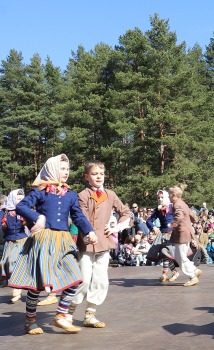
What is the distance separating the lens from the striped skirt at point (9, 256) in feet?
29.7

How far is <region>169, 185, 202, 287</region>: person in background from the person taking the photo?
9.70m

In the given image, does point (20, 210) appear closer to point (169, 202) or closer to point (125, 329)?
point (125, 329)

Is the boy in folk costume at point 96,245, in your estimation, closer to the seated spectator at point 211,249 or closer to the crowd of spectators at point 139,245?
→ the crowd of spectators at point 139,245

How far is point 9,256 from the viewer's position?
920 cm

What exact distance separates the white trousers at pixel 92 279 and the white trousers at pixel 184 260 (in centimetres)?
333

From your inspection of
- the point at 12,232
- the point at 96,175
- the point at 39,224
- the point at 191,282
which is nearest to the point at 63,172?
the point at 96,175

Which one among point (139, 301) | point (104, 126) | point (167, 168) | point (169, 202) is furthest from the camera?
point (104, 126)

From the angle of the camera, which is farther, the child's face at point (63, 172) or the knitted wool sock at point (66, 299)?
the child's face at point (63, 172)

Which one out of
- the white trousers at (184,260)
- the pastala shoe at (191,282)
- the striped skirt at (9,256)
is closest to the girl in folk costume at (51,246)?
the striped skirt at (9,256)

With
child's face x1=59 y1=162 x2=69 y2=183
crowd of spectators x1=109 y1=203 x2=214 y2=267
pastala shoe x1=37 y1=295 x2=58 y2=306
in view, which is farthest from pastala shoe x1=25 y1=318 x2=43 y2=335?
crowd of spectators x1=109 y1=203 x2=214 y2=267

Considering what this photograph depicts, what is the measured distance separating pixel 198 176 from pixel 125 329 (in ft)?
111

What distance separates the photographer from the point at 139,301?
27.3ft

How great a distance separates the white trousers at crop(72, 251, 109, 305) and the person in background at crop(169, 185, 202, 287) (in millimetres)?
3243

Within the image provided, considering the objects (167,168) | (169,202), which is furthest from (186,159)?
(169,202)
